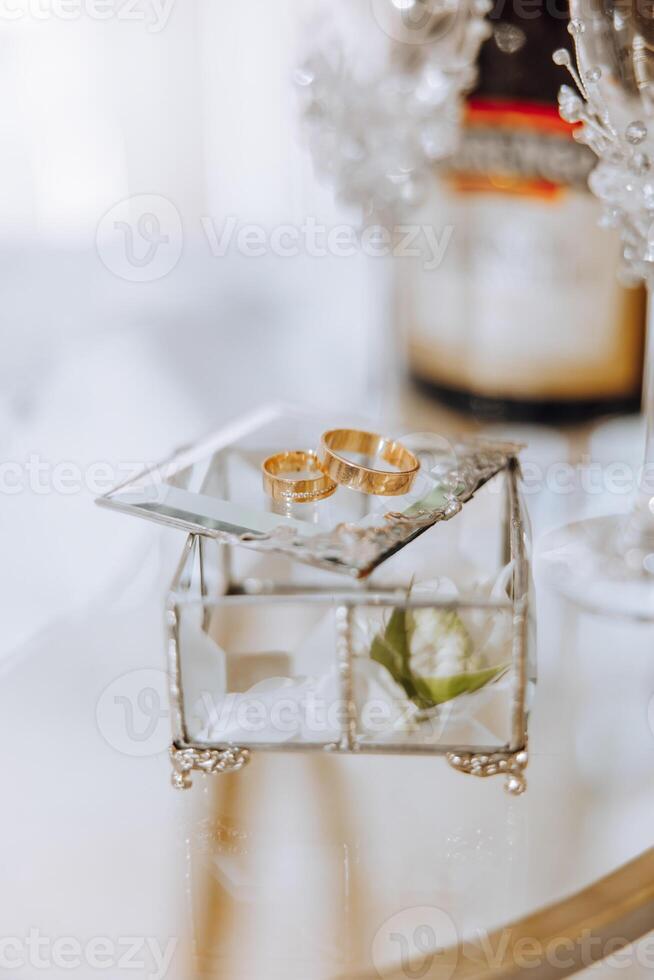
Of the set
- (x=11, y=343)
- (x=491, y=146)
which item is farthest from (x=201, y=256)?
(x=491, y=146)

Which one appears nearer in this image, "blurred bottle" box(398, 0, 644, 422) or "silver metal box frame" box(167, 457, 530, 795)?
"silver metal box frame" box(167, 457, 530, 795)

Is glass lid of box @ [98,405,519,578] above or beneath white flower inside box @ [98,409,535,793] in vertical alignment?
above

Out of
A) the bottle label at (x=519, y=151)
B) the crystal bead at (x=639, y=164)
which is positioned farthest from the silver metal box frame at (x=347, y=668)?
the bottle label at (x=519, y=151)

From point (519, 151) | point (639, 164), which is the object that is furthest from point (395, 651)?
point (519, 151)

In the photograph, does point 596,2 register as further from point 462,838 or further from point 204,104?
point 204,104

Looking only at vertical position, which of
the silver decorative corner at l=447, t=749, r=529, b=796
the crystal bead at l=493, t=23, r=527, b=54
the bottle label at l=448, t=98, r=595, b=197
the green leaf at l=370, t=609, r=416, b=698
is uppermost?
the crystal bead at l=493, t=23, r=527, b=54

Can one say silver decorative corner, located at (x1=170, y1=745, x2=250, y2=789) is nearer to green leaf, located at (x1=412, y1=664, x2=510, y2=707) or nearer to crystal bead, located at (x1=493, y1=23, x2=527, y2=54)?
green leaf, located at (x1=412, y1=664, x2=510, y2=707)

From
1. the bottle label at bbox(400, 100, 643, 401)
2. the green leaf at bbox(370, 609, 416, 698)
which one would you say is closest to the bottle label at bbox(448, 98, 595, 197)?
the bottle label at bbox(400, 100, 643, 401)
